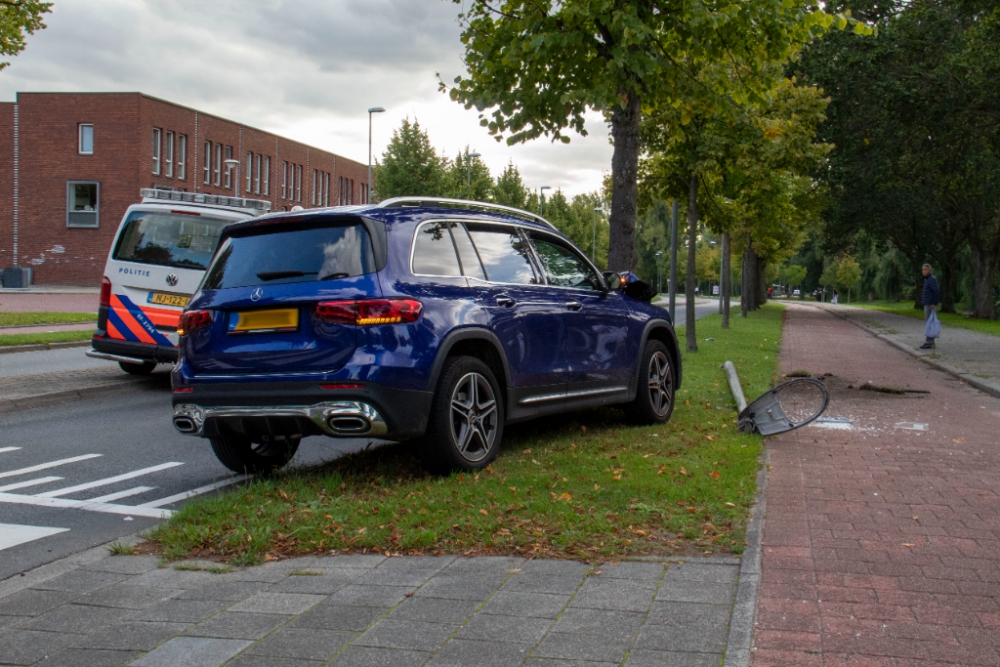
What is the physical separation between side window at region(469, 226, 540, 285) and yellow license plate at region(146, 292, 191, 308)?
17.9ft

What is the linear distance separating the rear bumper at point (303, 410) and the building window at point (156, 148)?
4911cm

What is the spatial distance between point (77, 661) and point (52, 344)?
15.5 meters

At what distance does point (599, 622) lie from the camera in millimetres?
3666

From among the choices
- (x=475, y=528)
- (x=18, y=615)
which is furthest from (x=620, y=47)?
(x=18, y=615)

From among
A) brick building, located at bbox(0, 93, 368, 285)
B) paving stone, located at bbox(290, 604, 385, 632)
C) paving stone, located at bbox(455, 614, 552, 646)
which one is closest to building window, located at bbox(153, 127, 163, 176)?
brick building, located at bbox(0, 93, 368, 285)

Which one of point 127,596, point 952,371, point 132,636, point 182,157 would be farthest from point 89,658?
point 182,157

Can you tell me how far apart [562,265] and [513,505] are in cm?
304

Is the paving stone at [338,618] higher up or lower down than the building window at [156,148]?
lower down

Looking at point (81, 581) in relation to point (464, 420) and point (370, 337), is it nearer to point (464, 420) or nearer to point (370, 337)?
point (370, 337)

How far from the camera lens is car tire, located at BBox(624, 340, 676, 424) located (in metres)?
8.70

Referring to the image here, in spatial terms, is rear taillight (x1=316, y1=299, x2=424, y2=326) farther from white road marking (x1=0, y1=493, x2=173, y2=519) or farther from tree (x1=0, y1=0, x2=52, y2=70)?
tree (x1=0, y1=0, x2=52, y2=70)

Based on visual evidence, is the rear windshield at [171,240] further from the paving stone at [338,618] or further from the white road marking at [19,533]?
the paving stone at [338,618]

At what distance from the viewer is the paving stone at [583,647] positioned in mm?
3338

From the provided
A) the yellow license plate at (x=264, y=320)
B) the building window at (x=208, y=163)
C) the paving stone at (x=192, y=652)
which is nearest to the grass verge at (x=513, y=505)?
the yellow license plate at (x=264, y=320)
